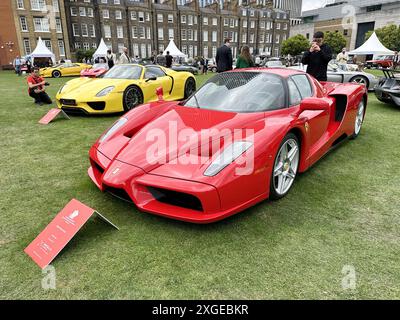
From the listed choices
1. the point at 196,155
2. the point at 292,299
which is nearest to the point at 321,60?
the point at 196,155

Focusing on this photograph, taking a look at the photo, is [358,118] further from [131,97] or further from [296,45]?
[296,45]

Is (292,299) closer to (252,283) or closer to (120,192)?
(252,283)

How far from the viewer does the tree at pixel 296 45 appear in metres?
60.9

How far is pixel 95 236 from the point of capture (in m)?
2.41

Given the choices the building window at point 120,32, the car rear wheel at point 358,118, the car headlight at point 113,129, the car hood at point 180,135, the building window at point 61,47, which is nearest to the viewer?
the car hood at point 180,135

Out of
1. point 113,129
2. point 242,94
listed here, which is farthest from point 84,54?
point 242,94

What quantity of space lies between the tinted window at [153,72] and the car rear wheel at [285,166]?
5310 mm

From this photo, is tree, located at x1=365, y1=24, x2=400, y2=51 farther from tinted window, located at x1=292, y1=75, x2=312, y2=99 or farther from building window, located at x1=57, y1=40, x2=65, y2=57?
tinted window, located at x1=292, y1=75, x2=312, y2=99

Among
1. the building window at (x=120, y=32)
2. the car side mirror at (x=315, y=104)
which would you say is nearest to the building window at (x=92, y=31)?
the building window at (x=120, y=32)

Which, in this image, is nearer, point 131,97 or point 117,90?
point 117,90

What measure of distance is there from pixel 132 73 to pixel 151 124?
4.75m

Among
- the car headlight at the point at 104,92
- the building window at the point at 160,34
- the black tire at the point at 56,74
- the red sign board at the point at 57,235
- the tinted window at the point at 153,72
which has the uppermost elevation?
the building window at the point at 160,34

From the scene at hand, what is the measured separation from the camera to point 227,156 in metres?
2.42

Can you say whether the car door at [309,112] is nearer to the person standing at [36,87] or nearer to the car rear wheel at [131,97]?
the car rear wheel at [131,97]
